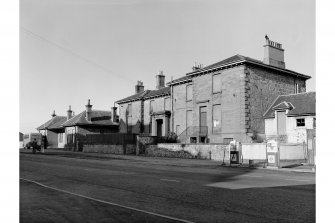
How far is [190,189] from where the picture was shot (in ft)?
31.6

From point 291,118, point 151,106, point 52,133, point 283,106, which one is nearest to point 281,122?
point 291,118

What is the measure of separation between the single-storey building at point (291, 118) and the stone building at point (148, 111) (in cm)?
1259

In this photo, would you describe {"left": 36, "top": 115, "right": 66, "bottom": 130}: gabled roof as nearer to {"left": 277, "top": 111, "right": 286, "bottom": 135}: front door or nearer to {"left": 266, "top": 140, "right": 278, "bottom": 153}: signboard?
{"left": 277, "top": 111, "right": 286, "bottom": 135}: front door

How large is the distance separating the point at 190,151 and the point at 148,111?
14.6 m

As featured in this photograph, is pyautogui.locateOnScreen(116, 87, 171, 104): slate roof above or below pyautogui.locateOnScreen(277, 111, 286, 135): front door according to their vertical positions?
above

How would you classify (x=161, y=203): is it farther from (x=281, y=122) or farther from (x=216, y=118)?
(x=216, y=118)

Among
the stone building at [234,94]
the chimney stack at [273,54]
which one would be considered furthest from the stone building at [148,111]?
the chimney stack at [273,54]

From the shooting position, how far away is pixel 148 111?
41.1m

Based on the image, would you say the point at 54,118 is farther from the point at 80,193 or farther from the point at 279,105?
the point at 80,193

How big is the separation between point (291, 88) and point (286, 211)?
2765cm

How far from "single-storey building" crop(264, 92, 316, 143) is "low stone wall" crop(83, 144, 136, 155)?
1401 centimetres

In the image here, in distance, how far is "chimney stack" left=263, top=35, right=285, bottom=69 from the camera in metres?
30.3

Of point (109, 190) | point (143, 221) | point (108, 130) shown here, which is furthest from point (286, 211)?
point (108, 130)

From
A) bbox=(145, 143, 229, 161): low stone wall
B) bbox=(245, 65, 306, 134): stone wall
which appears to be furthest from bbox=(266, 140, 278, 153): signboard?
bbox=(245, 65, 306, 134): stone wall
